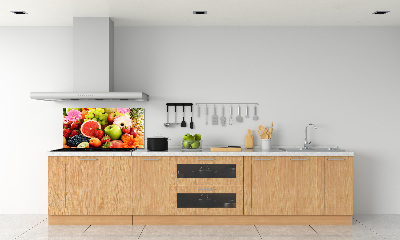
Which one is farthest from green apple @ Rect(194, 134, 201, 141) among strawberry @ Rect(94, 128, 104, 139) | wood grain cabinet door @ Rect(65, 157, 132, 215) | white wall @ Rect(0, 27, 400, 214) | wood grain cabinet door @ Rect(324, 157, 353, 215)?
wood grain cabinet door @ Rect(324, 157, 353, 215)

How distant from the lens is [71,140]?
547cm

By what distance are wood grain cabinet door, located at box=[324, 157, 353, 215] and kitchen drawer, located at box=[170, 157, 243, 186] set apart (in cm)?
104

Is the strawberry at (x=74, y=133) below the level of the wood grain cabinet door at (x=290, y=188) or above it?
above

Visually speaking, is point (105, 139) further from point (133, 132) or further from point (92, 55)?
point (92, 55)

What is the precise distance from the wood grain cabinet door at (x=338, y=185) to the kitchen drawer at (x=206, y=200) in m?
1.04

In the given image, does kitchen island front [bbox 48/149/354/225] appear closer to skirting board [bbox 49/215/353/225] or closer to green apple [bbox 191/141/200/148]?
skirting board [bbox 49/215/353/225]

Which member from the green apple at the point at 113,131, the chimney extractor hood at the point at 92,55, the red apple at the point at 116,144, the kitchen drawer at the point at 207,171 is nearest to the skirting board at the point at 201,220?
the kitchen drawer at the point at 207,171

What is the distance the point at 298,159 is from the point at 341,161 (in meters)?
0.51

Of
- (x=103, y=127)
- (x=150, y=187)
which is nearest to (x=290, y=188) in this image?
(x=150, y=187)

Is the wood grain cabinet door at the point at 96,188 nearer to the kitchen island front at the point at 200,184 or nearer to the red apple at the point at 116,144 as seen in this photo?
the kitchen island front at the point at 200,184

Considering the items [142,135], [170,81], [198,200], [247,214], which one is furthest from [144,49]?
[247,214]

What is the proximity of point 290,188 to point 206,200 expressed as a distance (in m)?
1.01

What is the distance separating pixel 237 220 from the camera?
4.88m

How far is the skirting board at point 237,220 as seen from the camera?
16.0 feet
